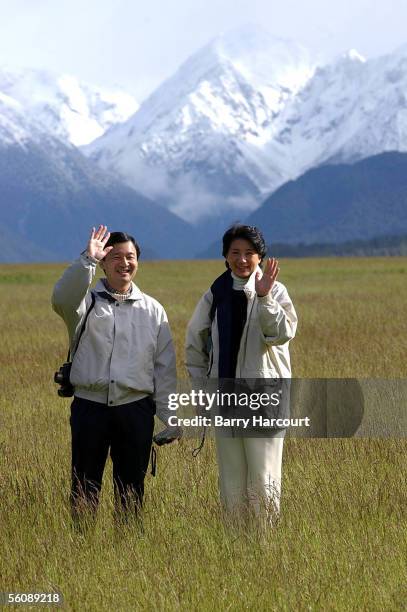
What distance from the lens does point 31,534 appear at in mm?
6758

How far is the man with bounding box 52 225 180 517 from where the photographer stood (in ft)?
20.7

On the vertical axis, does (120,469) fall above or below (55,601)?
above

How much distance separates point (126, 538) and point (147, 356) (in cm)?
106

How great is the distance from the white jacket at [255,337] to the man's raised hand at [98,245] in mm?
611

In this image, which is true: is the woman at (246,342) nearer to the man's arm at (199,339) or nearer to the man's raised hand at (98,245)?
the man's arm at (199,339)

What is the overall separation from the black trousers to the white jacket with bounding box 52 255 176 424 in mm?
61

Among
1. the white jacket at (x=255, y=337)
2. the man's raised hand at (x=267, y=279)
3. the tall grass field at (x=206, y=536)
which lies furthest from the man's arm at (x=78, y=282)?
the tall grass field at (x=206, y=536)

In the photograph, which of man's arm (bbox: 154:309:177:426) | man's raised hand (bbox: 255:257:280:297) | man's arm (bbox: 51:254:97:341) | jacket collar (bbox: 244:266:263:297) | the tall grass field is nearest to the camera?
the tall grass field

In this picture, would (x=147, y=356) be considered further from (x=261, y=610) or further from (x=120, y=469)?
(x=261, y=610)

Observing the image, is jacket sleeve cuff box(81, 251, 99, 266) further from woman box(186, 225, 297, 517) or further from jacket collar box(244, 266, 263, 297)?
jacket collar box(244, 266, 263, 297)

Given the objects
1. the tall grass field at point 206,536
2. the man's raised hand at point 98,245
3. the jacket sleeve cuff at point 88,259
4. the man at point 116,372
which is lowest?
the tall grass field at point 206,536

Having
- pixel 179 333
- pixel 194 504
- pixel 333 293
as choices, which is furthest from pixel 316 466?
pixel 333 293

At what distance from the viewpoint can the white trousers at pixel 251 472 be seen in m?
6.18

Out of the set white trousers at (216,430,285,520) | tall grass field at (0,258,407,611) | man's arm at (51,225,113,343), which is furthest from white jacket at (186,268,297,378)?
Answer: tall grass field at (0,258,407,611)
